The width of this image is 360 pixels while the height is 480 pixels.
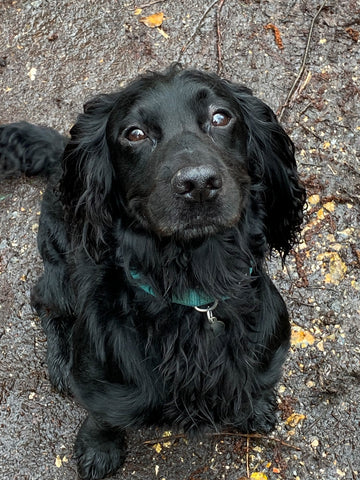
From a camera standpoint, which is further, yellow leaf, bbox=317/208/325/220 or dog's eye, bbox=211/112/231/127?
yellow leaf, bbox=317/208/325/220

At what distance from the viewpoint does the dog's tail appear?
11.2 feet

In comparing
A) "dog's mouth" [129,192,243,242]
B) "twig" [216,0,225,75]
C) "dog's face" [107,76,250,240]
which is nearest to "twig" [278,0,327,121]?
"twig" [216,0,225,75]

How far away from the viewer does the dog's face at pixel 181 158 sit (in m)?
2.14

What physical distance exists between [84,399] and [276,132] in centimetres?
150

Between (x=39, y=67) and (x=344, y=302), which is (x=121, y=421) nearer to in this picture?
(x=344, y=302)

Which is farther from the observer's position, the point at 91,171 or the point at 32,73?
the point at 32,73

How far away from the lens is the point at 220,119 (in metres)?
2.41

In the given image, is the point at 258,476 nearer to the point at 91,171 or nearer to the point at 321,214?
the point at 321,214

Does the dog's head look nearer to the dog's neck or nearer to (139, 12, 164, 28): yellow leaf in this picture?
the dog's neck

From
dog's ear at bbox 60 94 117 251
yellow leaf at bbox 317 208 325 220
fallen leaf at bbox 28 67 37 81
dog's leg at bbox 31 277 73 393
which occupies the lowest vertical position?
dog's leg at bbox 31 277 73 393

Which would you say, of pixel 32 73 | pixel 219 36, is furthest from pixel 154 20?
pixel 32 73

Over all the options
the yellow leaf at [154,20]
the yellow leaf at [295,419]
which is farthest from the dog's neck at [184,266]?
the yellow leaf at [154,20]

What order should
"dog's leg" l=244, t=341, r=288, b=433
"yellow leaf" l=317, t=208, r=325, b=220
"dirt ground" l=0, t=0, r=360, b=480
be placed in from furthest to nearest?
1. "yellow leaf" l=317, t=208, r=325, b=220
2. "dirt ground" l=0, t=0, r=360, b=480
3. "dog's leg" l=244, t=341, r=288, b=433

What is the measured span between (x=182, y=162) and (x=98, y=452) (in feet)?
5.99
